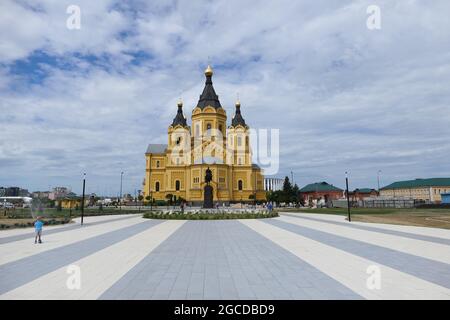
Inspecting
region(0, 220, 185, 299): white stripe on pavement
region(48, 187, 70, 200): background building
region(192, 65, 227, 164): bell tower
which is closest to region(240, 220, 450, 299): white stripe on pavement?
region(0, 220, 185, 299): white stripe on pavement

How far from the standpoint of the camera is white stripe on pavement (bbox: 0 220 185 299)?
5953 mm

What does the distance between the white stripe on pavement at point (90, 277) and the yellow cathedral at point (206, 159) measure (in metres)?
54.9

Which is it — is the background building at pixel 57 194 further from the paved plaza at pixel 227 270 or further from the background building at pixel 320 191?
the background building at pixel 320 191

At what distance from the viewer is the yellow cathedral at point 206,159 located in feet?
223

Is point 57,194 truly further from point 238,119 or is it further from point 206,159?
point 238,119

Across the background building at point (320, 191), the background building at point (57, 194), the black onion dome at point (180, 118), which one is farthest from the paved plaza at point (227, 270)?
the background building at point (320, 191)

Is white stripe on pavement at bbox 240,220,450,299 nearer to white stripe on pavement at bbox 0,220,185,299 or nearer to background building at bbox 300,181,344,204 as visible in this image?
white stripe on pavement at bbox 0,220,185,299

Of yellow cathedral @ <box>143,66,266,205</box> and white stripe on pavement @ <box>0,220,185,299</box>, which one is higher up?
yellow cathedral @ <box>143,66,266,205</box>

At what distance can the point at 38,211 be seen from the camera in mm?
25141

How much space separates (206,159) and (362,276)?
63.1 meters

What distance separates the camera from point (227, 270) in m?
7.82

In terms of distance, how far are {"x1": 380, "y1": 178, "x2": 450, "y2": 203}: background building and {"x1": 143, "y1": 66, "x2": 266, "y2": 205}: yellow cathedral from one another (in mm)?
51064

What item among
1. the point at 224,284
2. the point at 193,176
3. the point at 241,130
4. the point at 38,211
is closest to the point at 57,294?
the point at 224,284

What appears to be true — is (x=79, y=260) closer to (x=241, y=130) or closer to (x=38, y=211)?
(x=38, y=211)
